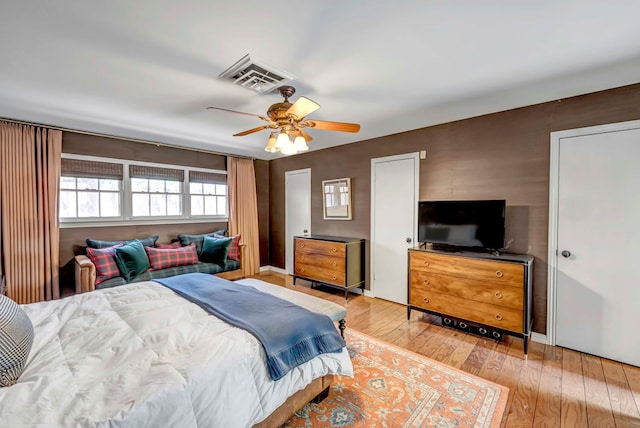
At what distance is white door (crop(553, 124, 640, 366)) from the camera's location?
2.35 metres

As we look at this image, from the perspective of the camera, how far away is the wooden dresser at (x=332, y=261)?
3994mm

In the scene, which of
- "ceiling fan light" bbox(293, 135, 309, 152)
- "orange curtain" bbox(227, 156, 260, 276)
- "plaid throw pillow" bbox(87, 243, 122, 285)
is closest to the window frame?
"orange curtain" bbox(227, 156, 260, 276)

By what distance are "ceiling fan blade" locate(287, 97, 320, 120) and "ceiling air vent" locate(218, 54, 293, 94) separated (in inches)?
11.5

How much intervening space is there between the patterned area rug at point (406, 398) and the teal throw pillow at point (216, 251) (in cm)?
273

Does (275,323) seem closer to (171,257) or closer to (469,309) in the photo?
(469,309)

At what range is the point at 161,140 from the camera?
428 cm

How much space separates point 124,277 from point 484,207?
431cm

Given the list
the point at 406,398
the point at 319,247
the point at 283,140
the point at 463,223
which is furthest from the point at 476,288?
the point at 283,140

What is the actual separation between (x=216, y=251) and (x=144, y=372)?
10.8 feet

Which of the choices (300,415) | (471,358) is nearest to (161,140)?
(300,415)

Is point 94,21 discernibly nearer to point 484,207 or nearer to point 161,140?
point 161,140

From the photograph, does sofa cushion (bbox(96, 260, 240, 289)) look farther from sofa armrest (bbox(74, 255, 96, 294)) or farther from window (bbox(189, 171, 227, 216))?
window (bbox(189, 171, 227, 216))

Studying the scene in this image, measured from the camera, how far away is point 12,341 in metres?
1.24

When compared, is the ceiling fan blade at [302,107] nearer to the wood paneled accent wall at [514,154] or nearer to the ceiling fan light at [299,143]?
the ceiling fan light at [299,143]
